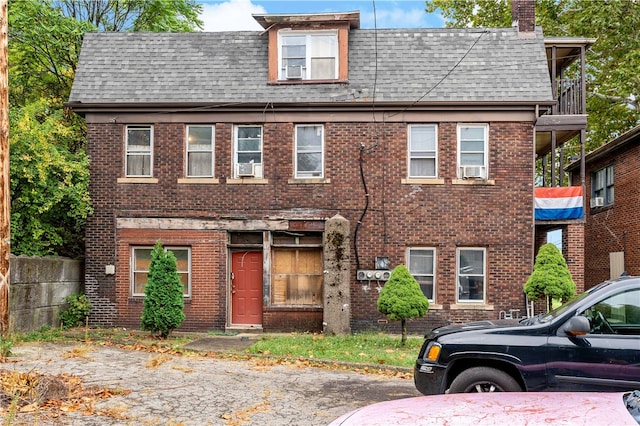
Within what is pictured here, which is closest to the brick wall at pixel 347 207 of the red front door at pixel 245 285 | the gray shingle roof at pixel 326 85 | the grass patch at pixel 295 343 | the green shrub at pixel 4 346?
the red front door at pixel 245 285

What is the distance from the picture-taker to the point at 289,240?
1571 cm

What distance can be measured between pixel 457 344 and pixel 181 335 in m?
9.66

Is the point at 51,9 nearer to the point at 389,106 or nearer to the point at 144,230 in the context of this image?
the point at 144,230

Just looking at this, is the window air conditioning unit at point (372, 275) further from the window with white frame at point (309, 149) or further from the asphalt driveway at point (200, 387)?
the asphalt driveway at point (200, 387)

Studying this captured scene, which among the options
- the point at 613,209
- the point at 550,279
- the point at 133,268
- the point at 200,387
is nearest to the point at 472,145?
the point at 550,279

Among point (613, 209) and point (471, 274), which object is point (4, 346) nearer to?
point (471, 274)

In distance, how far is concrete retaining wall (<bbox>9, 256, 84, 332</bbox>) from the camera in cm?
1337

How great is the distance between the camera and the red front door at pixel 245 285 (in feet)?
51.9

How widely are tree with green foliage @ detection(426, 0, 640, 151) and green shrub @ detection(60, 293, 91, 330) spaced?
67.3ft

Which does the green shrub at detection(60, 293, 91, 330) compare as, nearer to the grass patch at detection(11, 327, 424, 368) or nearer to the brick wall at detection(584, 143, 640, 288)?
the grass patch at detection(11, 327, 424, 368)

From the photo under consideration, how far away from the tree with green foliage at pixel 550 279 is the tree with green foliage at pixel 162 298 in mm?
8407

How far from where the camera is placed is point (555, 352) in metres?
6.01

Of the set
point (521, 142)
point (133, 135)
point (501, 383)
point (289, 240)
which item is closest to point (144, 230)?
point (133, 135)

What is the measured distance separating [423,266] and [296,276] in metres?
3.42
